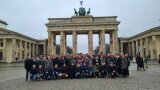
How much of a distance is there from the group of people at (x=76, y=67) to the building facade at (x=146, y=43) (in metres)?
43.7

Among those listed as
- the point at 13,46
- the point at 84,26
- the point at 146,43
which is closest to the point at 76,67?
the point at 84,26

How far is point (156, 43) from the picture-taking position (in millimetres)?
65250

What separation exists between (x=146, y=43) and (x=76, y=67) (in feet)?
172

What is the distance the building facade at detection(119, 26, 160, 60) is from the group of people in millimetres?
43710

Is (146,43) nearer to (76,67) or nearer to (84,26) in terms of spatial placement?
(84,26)

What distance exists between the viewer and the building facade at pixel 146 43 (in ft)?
208

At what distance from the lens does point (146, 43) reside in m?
69.9

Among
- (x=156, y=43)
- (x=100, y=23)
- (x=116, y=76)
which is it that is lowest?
(x=116, y=76)

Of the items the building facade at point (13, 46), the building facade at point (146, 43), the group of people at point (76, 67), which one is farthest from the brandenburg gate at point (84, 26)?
the group of people at point (76, 67)

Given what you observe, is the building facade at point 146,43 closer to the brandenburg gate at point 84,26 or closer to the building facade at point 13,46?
the brandenburg gate at point 84,26

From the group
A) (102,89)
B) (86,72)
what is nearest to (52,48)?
(86,72)

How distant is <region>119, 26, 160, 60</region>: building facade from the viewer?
208 ft

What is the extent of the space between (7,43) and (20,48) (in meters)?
4.77

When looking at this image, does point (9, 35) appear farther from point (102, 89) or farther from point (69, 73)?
point (102, 89)
